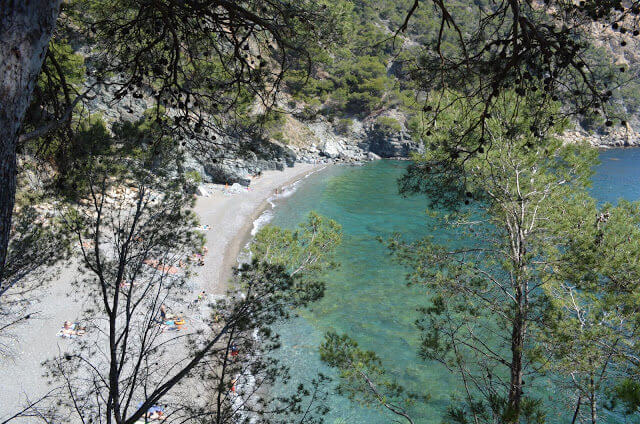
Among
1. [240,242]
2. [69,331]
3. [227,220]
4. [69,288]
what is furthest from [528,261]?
[227,220]

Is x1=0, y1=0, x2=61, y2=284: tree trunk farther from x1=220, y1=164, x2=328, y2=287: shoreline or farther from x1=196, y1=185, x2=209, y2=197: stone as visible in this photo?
x1=196, y1=185, x2=209, y2=197: stone

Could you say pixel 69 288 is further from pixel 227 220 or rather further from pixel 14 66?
pixel 14 66

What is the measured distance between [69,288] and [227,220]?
10931mm

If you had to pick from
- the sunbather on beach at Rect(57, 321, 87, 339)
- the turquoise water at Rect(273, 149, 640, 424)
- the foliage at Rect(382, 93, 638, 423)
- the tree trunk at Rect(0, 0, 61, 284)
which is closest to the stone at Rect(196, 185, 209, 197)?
the turquoise water at Rect(273, 149, 640, 424)

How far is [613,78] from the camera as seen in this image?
2.87 metres

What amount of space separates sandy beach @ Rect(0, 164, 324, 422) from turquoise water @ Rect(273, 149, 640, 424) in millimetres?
2811

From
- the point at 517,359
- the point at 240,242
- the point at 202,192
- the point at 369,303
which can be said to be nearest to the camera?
the point at 517,359

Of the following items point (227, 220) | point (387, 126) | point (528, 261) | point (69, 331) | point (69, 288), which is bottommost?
point (69, 331)

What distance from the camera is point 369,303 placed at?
14570 millimetres

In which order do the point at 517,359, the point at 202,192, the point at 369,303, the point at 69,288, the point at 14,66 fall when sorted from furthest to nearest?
the point at 202,192
the point at 369,303
the point at 69,288
the point at 517,359
the point at 14,66

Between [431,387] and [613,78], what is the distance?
9755 millimetres

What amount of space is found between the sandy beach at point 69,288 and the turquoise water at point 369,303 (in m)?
2.81

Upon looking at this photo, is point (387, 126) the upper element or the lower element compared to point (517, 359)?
upper

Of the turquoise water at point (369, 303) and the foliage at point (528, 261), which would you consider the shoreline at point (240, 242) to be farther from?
the foliage at point (528, 261)
